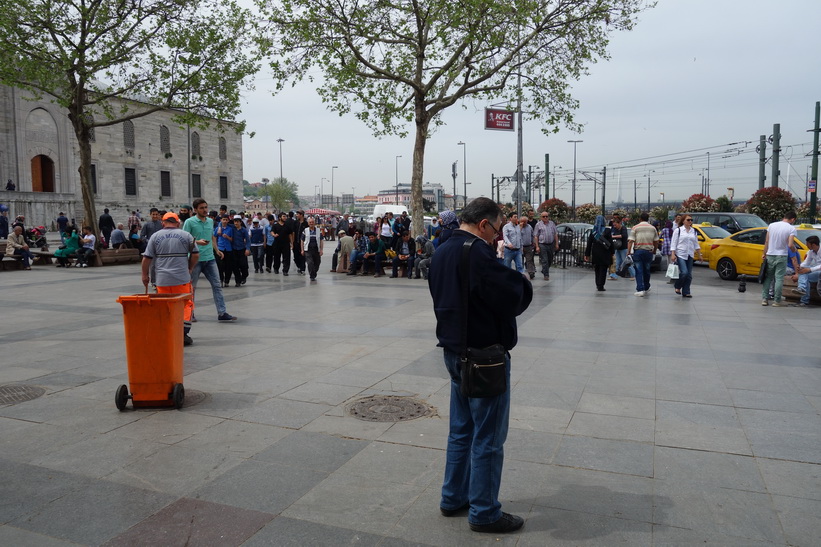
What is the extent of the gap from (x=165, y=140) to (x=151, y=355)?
58.2 meters

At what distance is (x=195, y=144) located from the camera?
60.8 m

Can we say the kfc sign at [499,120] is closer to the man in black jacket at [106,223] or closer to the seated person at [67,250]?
the seated person at [67,250]

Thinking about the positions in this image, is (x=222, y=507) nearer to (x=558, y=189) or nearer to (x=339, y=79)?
(x=339, y=79)

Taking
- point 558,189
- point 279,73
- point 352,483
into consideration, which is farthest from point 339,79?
point 558,189

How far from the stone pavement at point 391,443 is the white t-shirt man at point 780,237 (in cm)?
293

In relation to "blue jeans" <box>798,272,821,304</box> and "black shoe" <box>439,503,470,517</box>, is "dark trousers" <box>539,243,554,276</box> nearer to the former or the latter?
"blue jeans" <box>798,272,821,304</box>

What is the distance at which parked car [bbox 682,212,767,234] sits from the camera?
22688 mm

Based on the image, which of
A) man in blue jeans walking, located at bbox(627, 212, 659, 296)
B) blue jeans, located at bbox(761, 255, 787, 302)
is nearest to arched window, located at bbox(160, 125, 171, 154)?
man in blue jeans walking, located at bbox(627, 212, 659, 296)

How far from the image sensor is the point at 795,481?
409cm

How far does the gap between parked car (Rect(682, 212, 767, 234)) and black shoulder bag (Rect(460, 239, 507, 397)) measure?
21744 mm

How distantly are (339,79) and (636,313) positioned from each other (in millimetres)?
12143

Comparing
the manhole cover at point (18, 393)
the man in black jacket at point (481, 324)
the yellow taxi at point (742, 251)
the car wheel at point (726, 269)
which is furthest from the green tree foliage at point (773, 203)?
the manhole cover at point (18, 393)

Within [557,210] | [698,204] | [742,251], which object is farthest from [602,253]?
[557,210]

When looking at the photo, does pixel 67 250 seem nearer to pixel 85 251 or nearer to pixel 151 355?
pixel 85 251
